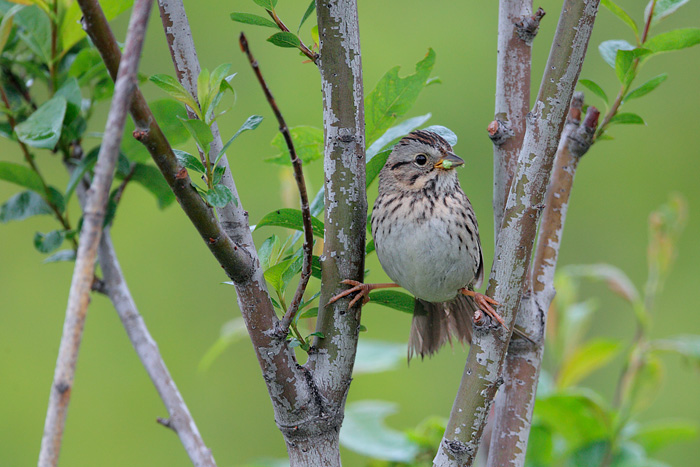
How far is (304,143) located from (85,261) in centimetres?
110

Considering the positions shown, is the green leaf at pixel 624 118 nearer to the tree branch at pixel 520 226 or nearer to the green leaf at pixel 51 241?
the tree branch at pixel 520 226

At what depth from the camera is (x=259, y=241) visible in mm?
4520

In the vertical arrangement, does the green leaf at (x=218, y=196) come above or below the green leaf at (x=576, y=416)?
above

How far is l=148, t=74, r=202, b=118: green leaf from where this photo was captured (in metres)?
1.32

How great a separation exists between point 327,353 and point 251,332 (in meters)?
0.17

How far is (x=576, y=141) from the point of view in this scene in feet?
5.67

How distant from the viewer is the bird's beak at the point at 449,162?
2.35 metres

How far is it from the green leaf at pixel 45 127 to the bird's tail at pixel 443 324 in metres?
1.15

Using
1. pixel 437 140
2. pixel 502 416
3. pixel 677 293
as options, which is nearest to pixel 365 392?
pixel 677 293

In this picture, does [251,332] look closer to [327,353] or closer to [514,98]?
[327,353]

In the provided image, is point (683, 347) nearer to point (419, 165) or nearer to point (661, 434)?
point (661, 434)

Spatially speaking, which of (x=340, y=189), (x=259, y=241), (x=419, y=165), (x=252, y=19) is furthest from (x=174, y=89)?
(x=259, y=241)

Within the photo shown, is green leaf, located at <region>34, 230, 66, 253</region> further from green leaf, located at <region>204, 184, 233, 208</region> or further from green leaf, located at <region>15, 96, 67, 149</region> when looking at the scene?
green leaf, located at <region>204, 184, 233, 208</region>

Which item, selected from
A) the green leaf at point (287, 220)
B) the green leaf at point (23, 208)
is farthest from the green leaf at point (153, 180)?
the green leaf at point (287, 220)
